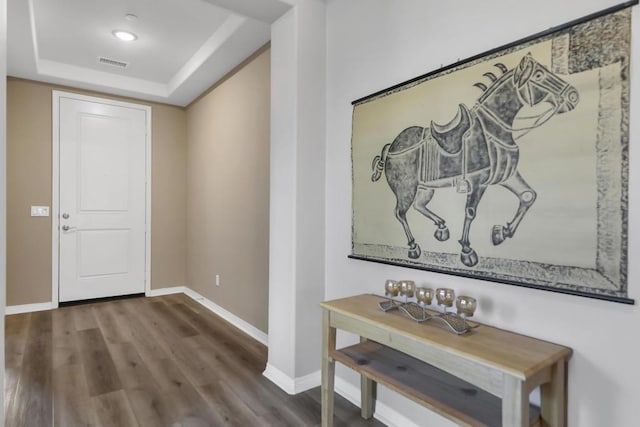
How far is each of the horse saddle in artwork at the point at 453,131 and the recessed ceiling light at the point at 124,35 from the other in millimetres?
2935

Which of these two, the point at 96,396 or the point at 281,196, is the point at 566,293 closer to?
the point at 281,196

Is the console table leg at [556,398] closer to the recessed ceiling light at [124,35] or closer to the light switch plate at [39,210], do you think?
the recessed ceiling light at [124,35]

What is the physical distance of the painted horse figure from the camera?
4.46 feet

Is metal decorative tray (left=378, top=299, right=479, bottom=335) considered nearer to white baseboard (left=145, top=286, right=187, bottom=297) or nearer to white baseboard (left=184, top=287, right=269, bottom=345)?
white baseboard (left=184, top=287, right=269, bottom=345)

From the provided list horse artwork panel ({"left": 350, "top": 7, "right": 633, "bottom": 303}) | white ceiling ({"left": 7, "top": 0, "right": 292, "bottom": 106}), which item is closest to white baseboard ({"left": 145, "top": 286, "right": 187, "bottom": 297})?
white ceiling ({"left": 7, "top": 0, "right": 292, "bottom": 106})

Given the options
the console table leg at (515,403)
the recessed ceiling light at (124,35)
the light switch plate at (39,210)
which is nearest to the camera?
the console table leg at (515,403)

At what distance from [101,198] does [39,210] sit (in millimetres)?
622

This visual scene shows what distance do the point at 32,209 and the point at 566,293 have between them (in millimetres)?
4928

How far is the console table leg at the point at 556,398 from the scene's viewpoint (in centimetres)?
124

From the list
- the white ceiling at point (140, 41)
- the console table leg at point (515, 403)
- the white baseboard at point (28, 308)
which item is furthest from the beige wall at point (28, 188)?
the console table leg at point (515, 403)

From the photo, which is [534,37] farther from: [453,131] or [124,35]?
[124,35]

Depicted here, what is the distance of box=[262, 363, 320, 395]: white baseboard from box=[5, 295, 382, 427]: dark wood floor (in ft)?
0.14

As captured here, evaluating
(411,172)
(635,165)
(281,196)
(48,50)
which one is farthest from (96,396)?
(48,50)

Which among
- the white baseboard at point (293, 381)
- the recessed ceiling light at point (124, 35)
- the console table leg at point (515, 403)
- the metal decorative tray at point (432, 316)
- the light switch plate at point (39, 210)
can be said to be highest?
the recessed ceiling light at point (124, 35)
